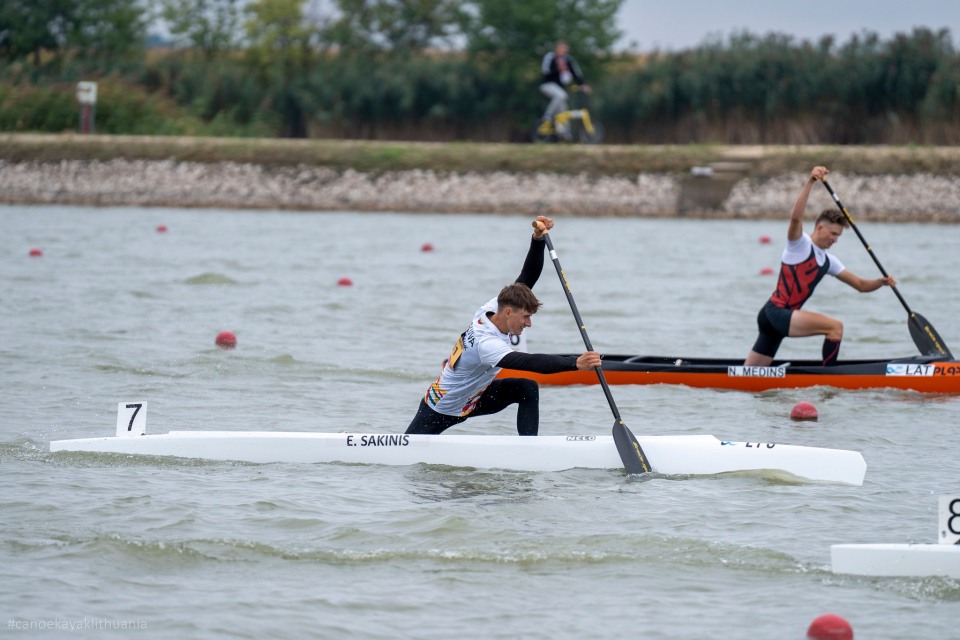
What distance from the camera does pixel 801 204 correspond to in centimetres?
1045

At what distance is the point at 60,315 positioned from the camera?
14859 millimetres

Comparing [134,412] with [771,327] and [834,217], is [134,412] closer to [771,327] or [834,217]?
[771,327]

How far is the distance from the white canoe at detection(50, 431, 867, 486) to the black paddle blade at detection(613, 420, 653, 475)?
0.07 m

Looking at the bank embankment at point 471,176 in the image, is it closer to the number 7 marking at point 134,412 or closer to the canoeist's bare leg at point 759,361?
the canoeist's bare leg at point 759,361

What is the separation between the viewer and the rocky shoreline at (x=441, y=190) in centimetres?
2630

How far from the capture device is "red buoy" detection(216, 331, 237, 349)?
1324 cm

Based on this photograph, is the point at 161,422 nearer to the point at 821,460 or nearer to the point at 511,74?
the point at 821,460

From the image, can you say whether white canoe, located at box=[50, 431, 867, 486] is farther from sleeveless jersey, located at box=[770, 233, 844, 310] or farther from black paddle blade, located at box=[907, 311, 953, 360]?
black paddle blade, located at box=[907, 311, 953, 360]

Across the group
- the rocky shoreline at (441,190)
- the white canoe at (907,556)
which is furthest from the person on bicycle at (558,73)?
the white canoe at (907,556)

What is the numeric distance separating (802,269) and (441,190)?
58.6 feet

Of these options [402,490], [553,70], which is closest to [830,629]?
[402,490]

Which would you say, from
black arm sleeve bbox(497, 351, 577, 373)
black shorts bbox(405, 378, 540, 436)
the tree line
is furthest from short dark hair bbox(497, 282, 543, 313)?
the tree line

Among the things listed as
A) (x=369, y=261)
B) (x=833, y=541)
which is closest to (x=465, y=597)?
(x=833, y=541)

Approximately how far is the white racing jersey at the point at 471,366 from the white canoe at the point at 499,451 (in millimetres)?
220
